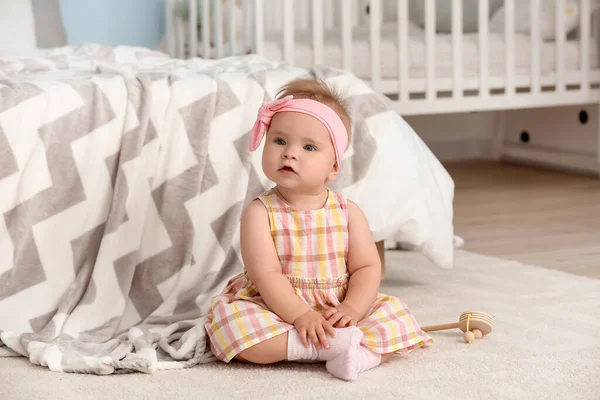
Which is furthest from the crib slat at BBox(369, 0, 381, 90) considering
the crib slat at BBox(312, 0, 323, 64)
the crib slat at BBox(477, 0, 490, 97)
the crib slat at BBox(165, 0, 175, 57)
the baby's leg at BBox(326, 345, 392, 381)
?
the baby's leg at BBox(326, 345, 392, 381)

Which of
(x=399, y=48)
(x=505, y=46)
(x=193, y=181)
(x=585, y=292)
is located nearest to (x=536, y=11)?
(x=505, y=46)

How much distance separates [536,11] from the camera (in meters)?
3.22

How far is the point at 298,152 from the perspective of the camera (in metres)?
1.37

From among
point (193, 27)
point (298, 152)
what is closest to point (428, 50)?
point (193, 27)

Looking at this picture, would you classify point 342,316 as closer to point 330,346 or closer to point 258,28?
point 330,346

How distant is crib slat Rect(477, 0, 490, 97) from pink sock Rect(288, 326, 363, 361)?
2.01 meters

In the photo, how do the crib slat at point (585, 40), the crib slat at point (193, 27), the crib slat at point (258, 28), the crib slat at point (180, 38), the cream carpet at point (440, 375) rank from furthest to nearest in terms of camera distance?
the crib slat at point (180, 38), the crib slat at point (193, 27), the crib slat at point (585, 40), the crib slat at point (258, 28), the cream carpet at point (440, 375)

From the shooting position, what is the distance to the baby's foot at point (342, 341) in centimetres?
130

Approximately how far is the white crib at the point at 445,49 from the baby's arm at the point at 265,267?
1633 millimetres

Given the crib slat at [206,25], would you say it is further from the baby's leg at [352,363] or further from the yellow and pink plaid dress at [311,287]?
the baby's leg at [352,363]

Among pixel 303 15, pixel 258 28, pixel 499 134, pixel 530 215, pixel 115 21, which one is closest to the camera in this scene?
pixel 530 215

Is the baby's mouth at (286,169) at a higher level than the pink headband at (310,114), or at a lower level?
lower

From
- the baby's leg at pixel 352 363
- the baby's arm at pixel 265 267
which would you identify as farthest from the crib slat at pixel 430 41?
the baby's leg at pixel 352 363

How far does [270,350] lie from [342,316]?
0.39 feet
